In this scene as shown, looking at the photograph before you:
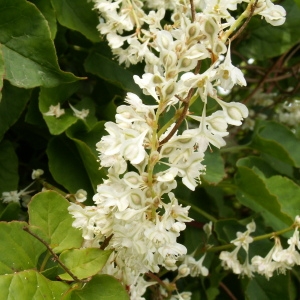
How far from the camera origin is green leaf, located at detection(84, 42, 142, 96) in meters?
1.12

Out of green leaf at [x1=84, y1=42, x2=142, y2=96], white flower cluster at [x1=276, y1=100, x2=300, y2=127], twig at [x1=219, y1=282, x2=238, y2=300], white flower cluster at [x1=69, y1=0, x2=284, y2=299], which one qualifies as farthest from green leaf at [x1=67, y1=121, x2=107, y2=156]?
white flower cluster at [x1=276, y1=100, x2=300, y2=127]

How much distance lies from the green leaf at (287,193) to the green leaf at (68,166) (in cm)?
39

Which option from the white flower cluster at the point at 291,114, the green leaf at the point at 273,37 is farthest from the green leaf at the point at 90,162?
the white flower cluster at the point at 291,114

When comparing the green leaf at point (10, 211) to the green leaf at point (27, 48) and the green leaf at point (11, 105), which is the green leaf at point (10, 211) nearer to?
the green leaf at point (11, 105)

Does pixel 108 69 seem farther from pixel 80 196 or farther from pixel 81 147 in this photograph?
pixel 80 196

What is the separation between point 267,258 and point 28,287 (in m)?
0.50

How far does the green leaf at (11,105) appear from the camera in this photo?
3.19 ft

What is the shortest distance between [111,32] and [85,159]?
0.24 metres

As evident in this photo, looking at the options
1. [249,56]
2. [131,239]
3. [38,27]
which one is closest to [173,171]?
[131,239]

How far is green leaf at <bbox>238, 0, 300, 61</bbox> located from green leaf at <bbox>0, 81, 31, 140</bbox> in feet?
2.01

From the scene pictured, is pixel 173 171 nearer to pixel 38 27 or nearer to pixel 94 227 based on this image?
pixel 94 227

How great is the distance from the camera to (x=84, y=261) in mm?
726

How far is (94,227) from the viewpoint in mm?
727

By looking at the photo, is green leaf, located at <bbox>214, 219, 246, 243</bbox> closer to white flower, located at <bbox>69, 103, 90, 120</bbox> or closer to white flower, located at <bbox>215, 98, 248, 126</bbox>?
white flower, located at <bbox>69, 103, 90, 120</bbox>
